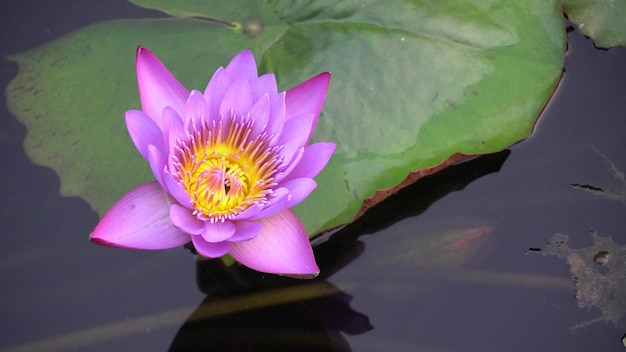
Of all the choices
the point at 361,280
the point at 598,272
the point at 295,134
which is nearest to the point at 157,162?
the point at 295,134

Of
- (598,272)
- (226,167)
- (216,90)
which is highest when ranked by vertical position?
(216,90)

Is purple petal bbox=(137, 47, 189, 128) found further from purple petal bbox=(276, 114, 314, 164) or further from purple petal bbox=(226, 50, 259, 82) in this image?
purple petal bbox=(276, 114, 314, 164)

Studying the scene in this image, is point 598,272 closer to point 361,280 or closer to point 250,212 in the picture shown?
point 361,280

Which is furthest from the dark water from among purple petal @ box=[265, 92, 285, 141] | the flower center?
purple petal @ box=[265, 92, 285, 141]

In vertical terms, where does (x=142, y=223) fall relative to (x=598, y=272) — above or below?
above

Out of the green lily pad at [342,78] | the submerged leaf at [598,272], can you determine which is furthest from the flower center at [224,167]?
the submerged leaf at [598,272]

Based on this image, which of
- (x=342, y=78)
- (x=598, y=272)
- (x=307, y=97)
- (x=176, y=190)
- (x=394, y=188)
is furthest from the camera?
(x=598, y=272)

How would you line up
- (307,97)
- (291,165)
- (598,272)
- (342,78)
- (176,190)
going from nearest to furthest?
(176,190) < (291,165) < (307,97) < (342,78) < (598,272)
